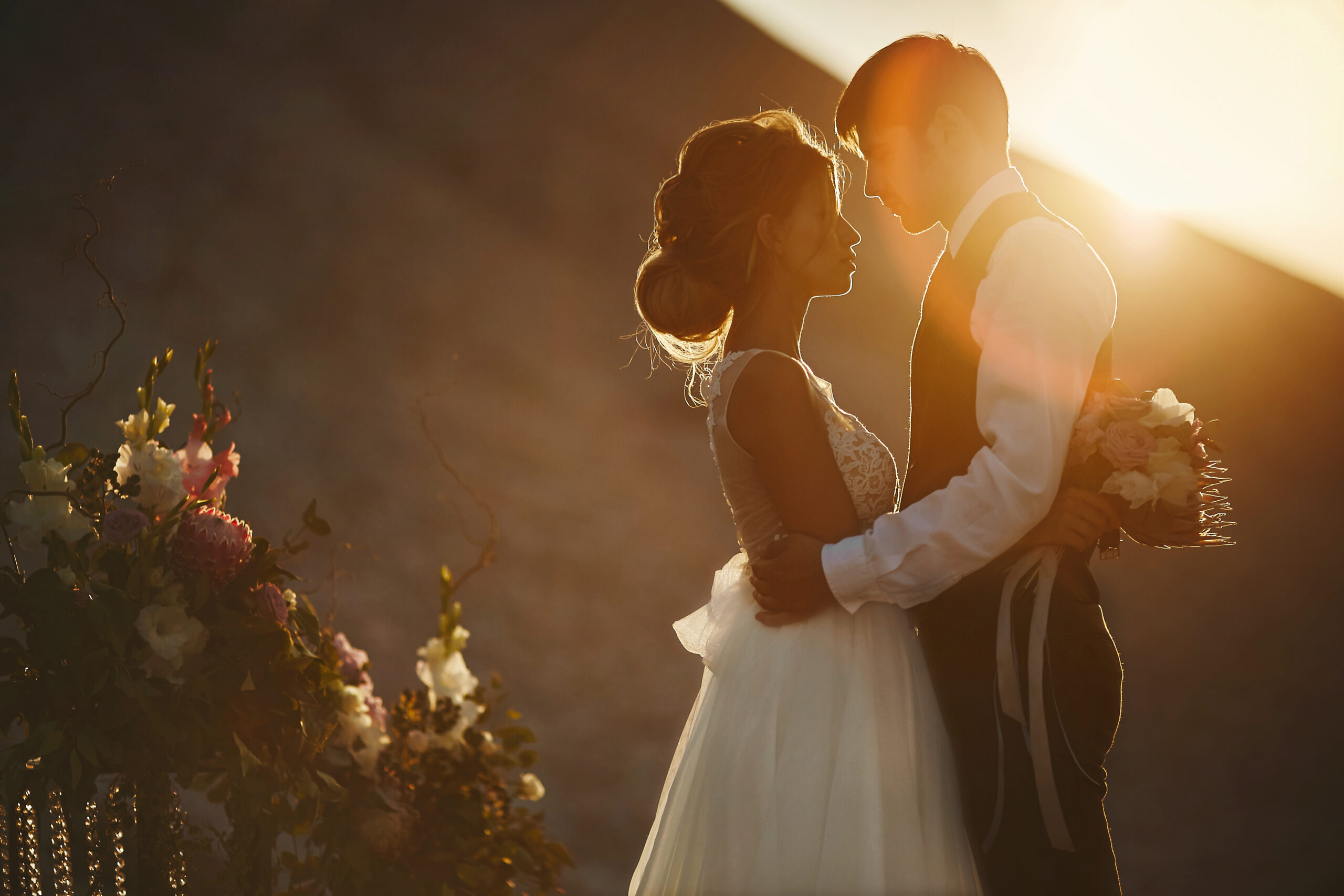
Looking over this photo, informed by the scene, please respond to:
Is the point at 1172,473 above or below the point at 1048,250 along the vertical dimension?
below

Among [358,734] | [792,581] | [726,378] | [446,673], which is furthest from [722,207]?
[358,734]

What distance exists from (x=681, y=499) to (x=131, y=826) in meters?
3.01

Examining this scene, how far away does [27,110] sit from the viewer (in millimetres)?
3645

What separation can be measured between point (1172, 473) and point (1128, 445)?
0.22ft

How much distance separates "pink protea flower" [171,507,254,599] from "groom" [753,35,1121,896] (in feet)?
2.44

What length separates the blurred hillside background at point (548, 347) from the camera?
145 inches

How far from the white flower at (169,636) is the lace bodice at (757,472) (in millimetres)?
782

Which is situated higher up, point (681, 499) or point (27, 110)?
point (27, 110)

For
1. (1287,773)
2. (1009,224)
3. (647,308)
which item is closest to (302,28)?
(647,308)

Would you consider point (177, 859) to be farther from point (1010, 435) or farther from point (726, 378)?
point (1010, 435)

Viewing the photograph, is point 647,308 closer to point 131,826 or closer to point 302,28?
point 131,826

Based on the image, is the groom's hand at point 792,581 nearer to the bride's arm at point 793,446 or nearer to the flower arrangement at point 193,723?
the bride's arm at point 793,446

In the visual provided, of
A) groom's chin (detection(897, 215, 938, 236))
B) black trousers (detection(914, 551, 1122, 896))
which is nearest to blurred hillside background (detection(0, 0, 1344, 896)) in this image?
groom's chin (detection(897, 215, 938, 236))

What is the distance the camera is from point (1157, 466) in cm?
125
